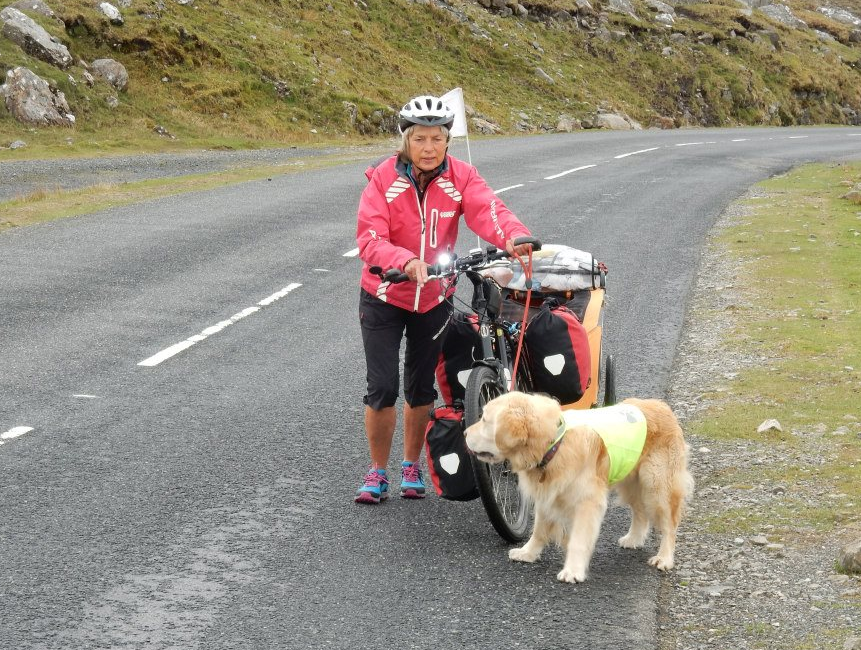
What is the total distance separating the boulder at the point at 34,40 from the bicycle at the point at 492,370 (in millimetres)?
26964

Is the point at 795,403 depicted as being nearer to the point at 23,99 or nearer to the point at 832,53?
the point at 23,99

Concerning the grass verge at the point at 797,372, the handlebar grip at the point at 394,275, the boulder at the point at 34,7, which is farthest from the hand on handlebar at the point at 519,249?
the boulder at the point at 34,7

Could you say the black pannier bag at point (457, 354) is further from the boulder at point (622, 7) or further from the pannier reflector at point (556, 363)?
the boulder at point (622, 7)

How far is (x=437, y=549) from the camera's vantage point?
5.51 m

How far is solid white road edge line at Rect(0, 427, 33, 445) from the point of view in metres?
6.99

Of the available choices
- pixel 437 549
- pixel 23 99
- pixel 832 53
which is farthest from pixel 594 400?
pixel 832 53

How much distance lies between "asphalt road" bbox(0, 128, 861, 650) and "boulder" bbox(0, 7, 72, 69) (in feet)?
52.7

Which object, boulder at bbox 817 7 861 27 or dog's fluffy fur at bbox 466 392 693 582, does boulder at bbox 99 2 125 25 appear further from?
boulder at bbox 817 7 861 27

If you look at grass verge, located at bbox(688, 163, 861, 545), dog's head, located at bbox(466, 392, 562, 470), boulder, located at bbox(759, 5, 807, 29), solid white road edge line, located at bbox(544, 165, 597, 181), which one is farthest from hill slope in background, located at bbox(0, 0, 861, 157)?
dog's head, located at bbox(466, 392, 562, 470)

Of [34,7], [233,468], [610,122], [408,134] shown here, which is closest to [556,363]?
[408,134]

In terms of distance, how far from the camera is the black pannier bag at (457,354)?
20.2 feet

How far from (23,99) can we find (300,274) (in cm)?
1825

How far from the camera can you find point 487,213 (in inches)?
233

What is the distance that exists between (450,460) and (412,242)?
115 cm
